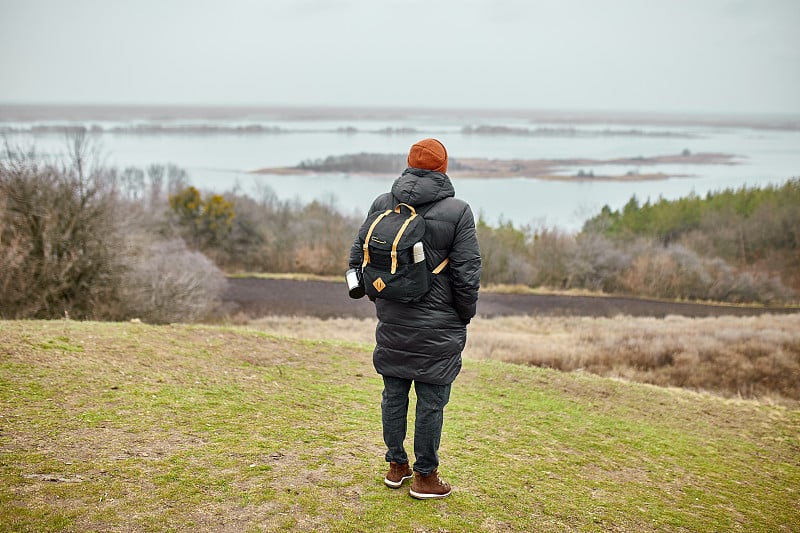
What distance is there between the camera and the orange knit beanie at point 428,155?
4.47 m

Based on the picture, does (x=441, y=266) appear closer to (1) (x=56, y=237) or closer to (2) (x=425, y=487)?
(2) (x=425, y=487)

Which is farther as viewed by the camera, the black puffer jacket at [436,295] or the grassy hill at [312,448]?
the grassy hill at [312,448]

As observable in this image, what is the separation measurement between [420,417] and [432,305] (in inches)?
34.4

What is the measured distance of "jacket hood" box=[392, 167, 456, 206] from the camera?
4453mm

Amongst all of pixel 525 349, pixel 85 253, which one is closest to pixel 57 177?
pixel 85 253

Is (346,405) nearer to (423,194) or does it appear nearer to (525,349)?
(423,194)

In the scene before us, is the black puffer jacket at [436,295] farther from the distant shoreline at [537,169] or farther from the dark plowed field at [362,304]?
the distant shoreline at [537,169]

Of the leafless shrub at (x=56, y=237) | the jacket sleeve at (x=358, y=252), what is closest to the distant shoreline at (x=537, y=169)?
the leafless shrub at (x=56, y=237)

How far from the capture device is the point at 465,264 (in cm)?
443

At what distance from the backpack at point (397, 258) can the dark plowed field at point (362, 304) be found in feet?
85.1

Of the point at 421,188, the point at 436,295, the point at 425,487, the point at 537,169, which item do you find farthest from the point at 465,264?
the point at 537,169

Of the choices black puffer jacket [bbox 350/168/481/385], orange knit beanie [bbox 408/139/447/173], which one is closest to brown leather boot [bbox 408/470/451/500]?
black puffer jacket [bbox 350/168/481/385]

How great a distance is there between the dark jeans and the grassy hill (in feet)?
1.25

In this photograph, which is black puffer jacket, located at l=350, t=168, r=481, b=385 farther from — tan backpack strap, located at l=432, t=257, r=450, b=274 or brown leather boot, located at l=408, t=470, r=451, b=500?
brown leather boot, located at l=408, t=470, r=451, b=500
